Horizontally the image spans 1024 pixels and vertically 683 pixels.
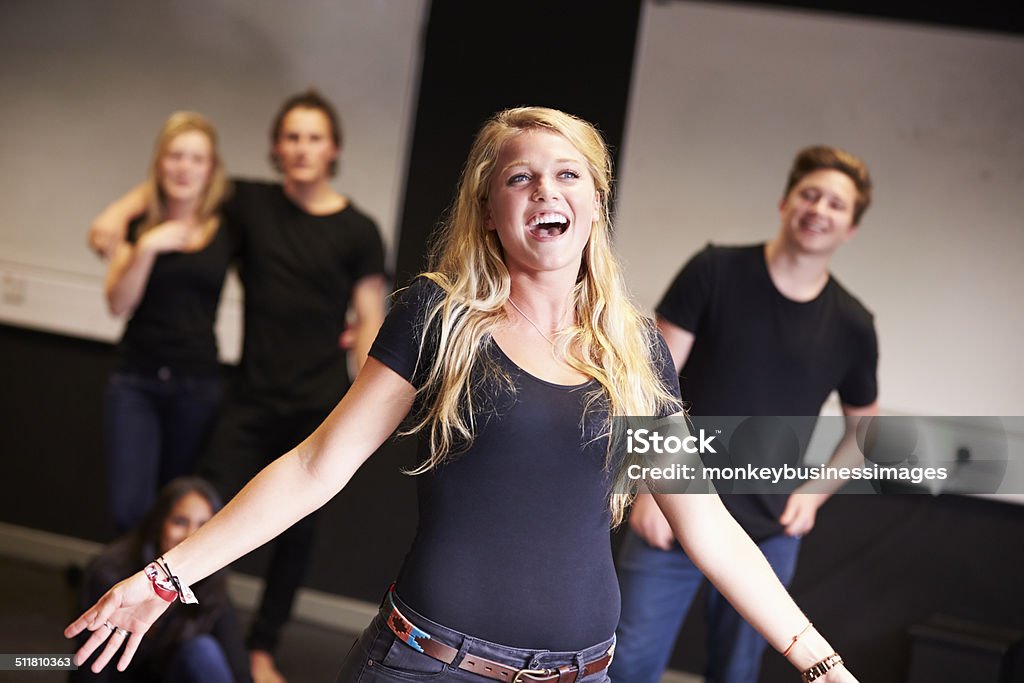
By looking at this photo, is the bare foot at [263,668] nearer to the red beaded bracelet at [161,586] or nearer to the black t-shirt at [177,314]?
the black t-shirt at [177,314]

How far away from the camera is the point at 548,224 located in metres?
1.78

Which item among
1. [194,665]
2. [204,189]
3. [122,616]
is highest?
[204,189]

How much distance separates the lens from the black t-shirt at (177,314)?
3889 mm

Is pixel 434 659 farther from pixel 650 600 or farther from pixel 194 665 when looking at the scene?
pixel 194 665

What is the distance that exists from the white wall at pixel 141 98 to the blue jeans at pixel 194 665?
1.78 m

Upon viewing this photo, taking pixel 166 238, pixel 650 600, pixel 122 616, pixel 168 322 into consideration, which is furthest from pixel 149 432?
pixel 122 616

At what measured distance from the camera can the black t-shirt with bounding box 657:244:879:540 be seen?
9.80 feet

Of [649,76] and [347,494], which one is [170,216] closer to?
[347,494]

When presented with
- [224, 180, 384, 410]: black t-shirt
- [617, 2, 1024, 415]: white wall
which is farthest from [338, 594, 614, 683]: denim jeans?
[617, 2, 1024, 415]: white wall

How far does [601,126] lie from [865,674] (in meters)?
2.22

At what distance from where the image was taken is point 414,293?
1761 mm

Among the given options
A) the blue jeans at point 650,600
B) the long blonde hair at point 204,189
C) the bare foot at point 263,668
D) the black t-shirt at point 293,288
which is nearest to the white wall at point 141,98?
the black t-shirt at point 293,288

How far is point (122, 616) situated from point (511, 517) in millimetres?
584

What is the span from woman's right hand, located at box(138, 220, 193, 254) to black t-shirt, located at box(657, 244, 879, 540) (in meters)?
1.73
